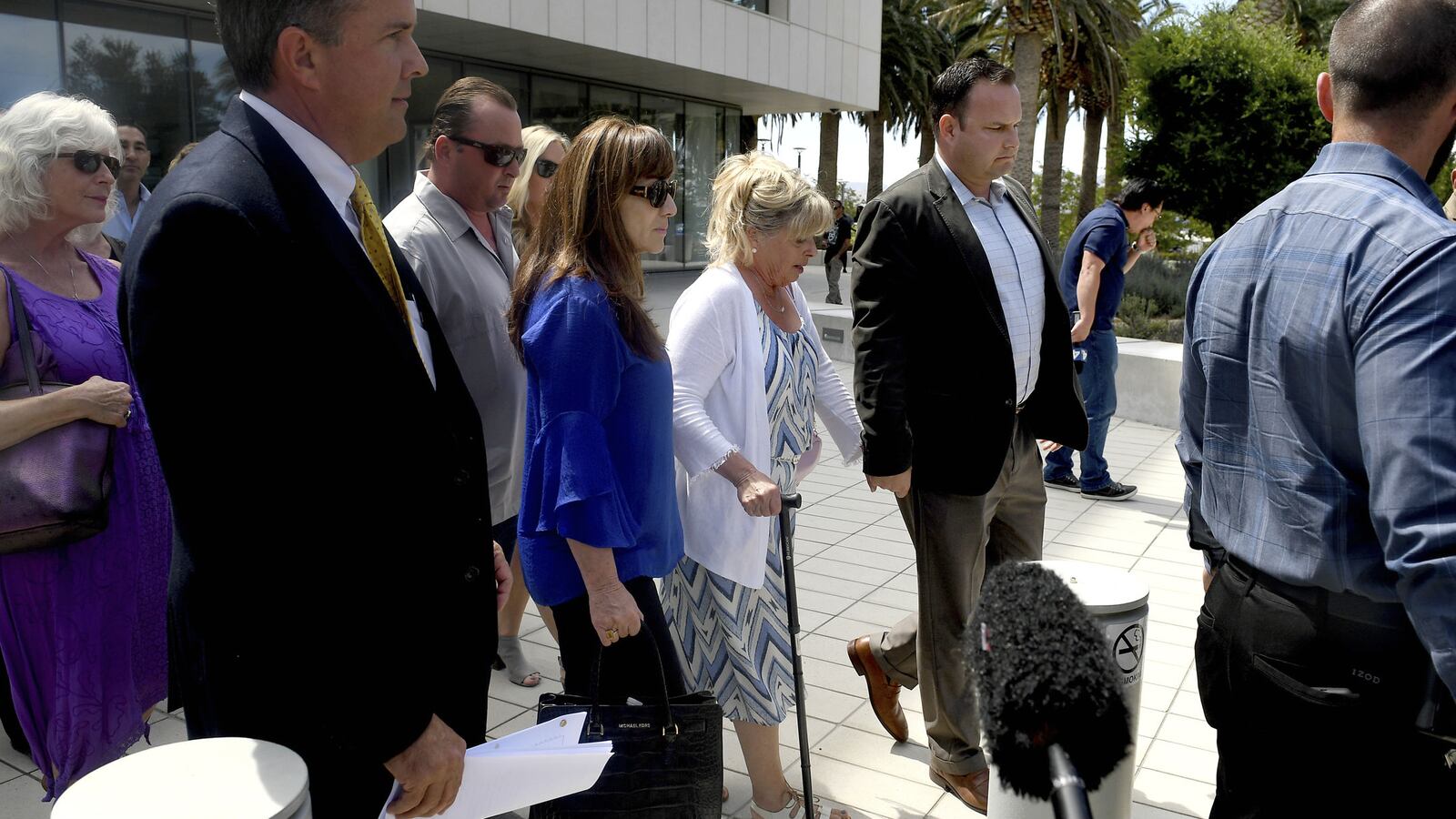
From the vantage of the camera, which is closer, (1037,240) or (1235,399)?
(1235,399)

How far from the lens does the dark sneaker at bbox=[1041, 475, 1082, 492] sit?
7715mm

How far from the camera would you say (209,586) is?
1.53 m

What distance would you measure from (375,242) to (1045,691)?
4.49ft

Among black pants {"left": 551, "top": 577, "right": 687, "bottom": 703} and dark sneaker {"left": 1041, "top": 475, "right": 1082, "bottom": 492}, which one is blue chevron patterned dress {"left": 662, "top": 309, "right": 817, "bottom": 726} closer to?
black pants {"left": 551, "top": 577, "right": 687, "bottom": 703}

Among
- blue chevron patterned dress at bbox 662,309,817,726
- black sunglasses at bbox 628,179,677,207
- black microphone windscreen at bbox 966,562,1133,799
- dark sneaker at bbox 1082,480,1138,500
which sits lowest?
dark sneaker at bbox 1082,480,1138,500

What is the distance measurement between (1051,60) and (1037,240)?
1046 inches

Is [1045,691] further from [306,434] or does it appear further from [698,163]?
[698,163]

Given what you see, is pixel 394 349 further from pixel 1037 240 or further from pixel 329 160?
pixel 1037 240

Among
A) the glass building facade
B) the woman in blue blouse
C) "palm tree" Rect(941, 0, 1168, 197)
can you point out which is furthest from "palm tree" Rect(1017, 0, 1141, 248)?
the woman in blue blouse

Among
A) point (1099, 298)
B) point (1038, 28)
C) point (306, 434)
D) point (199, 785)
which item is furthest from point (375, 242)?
point (1038, 28)

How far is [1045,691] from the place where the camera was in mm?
994

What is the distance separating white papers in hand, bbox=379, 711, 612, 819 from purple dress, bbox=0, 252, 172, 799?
2008 mm

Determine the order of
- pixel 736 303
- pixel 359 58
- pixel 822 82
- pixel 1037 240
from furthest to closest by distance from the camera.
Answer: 1. pixel 822 82
2. pixel 1037 240
3. pixel 736 303
4. pixel 359 58

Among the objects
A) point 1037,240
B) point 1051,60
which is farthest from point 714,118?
point 1037,240
